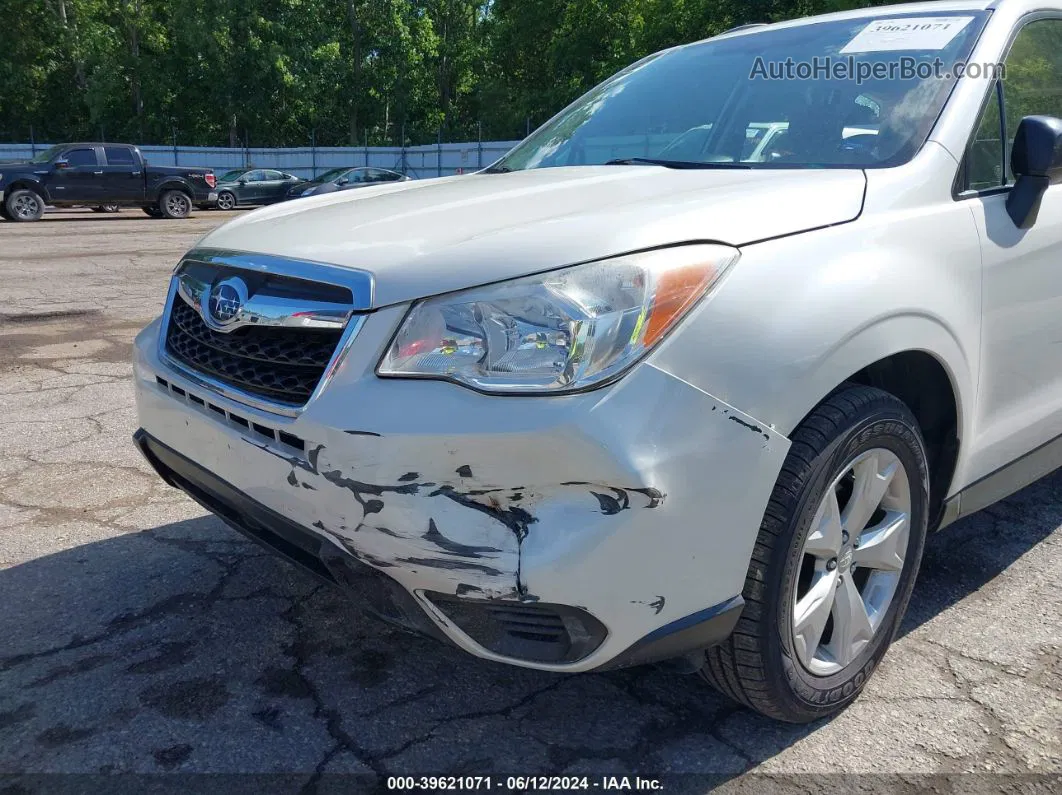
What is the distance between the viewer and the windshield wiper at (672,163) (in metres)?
2.75

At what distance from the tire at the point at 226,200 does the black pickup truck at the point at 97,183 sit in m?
4.30

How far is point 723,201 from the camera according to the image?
2.07 m

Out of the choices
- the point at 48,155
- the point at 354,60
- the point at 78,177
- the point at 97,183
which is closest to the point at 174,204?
the point at 97,183

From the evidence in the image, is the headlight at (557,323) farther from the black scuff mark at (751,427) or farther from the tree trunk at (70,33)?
the tree trunk at (70,33)

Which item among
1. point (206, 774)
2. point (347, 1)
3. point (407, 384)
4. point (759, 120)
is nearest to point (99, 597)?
point (206, 774)

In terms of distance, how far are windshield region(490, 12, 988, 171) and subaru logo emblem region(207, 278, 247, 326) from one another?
1405 mm

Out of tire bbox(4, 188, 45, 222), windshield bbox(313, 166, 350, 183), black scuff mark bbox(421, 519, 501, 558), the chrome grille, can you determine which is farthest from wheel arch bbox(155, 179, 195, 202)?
black scuff mark bbox(421, 519, 501, 558)

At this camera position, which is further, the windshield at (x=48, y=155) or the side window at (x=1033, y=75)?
the windshield at (x=48, y=155)

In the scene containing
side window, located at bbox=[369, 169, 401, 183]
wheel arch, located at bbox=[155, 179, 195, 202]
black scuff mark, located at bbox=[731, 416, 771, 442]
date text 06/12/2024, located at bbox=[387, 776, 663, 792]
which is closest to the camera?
black scuff mark, located at bbox=[731, 416, 771, 442]

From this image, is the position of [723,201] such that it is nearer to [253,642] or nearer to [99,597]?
[253,642]

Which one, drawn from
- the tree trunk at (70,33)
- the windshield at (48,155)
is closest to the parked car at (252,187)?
the windshield at (48,155)

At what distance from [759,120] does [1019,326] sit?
989 mm

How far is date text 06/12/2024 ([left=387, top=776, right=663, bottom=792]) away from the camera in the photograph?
2.07 meters

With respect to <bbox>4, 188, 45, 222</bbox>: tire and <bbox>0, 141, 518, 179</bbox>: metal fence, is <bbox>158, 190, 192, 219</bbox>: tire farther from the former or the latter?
<bbox>0, 141, 518, 179</bbox>: metal fence
